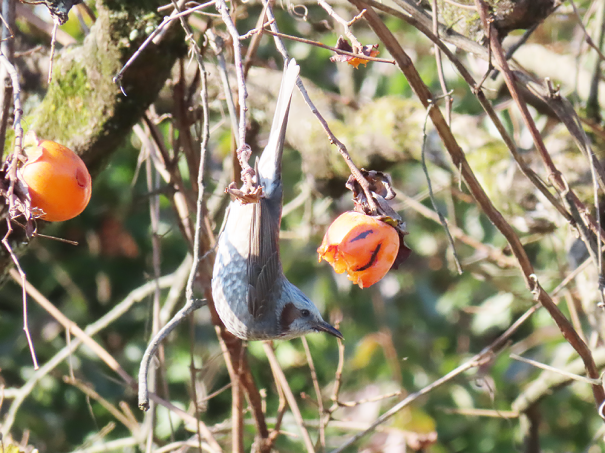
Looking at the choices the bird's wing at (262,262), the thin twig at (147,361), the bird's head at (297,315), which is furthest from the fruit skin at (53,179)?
the bird's head at (297,315)

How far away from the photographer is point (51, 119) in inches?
77.7

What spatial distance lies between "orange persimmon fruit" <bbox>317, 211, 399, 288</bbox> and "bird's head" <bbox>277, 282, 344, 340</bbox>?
573 mm

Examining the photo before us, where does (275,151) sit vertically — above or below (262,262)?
above

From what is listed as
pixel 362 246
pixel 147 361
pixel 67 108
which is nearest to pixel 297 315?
pixel 362 246

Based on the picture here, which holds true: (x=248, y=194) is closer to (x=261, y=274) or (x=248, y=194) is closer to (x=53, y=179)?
(x=53, y=179)

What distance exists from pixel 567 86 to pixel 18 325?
12.2 ft

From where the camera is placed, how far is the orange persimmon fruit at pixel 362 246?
1.26 metres

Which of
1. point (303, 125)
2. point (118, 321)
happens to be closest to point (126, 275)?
point (118, 321)

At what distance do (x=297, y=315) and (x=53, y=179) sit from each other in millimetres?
873

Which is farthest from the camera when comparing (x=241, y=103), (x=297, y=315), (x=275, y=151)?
(x=297, y=315)

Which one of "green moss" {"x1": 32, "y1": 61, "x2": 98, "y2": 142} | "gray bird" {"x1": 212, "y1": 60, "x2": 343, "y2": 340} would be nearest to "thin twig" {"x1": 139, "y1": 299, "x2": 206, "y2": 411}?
"gray bird" {"x1": 212, "y1": 60, "x2": 343, "y2": 340}

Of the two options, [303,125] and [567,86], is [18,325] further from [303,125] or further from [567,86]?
[567,86]

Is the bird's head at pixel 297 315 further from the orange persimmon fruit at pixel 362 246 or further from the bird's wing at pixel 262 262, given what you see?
the orange persimmon fruit at pixel 362 246

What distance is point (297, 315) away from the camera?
192cm
